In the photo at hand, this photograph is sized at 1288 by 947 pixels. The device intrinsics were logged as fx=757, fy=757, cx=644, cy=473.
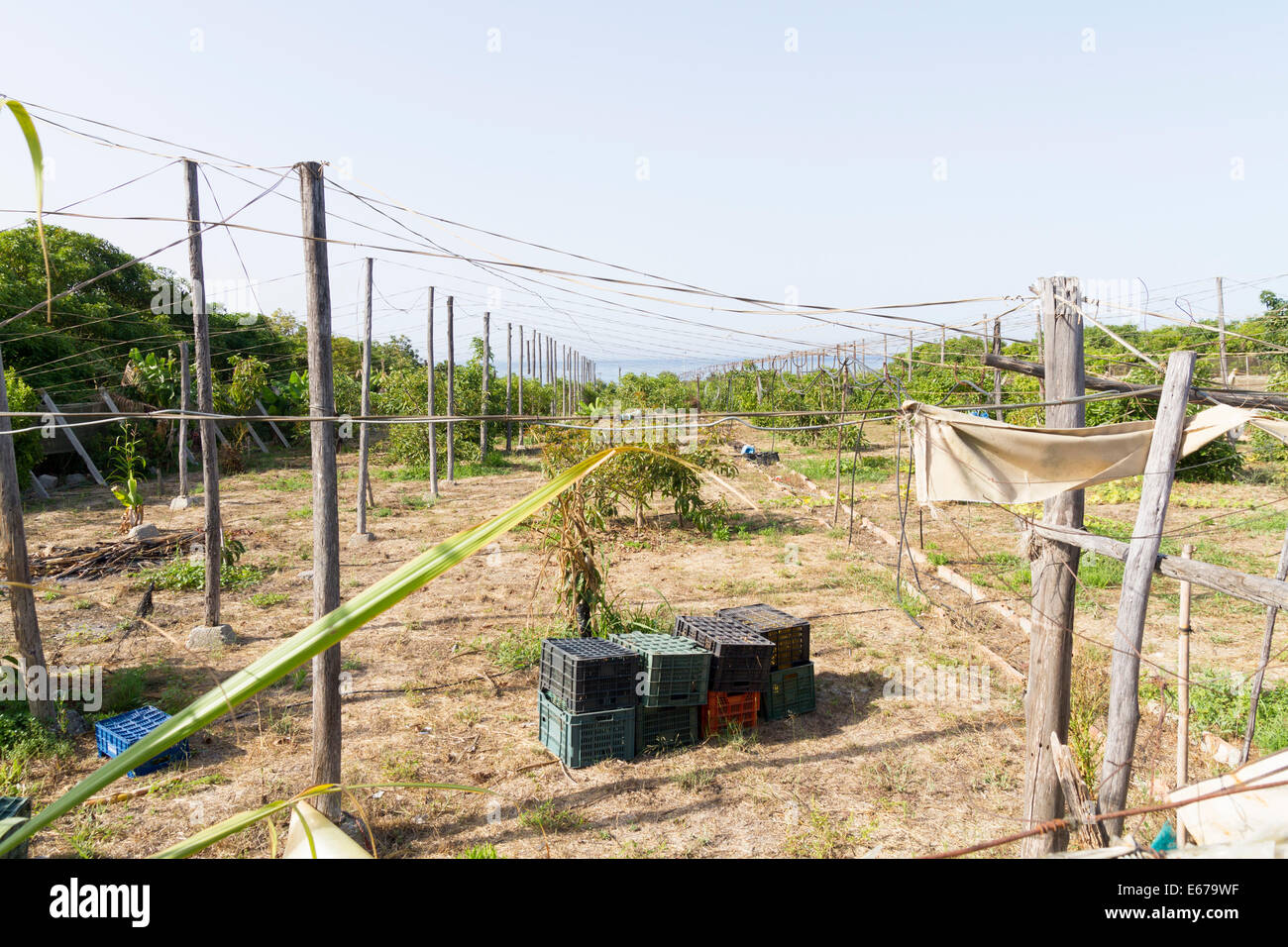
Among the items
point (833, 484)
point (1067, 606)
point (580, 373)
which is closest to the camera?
point (1067, 606)

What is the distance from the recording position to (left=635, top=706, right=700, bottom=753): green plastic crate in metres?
5.51

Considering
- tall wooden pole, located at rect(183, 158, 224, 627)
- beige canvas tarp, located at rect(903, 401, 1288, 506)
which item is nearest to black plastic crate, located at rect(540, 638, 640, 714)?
beige canvas tarp, located at rect(903, 401, 1288, 506)

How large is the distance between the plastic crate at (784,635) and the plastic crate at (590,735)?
1263mm

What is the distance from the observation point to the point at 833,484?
15.8 meters

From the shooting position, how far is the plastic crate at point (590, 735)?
17.2ft

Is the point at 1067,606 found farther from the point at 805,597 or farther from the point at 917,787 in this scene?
the point at 805,597

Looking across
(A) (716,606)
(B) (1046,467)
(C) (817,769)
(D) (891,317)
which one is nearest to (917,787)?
(C) (817,769)

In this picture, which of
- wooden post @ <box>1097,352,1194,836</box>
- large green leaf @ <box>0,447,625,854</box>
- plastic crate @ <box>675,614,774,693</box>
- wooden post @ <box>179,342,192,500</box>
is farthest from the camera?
wooden post @ <box>179,342,192,500</box>

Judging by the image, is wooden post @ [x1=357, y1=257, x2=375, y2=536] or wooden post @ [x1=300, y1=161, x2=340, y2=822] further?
wooden post @ [x1=357, y1=257, x2=375, y2=536]

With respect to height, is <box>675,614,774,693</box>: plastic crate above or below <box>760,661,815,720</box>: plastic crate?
above

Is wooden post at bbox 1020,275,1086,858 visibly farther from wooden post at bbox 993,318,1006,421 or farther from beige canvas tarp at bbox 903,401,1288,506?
wooden post at bbox 993,318,1006,421

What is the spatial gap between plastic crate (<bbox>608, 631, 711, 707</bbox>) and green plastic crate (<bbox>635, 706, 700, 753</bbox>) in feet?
0.29

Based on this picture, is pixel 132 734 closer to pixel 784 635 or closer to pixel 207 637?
pixel 207 637
